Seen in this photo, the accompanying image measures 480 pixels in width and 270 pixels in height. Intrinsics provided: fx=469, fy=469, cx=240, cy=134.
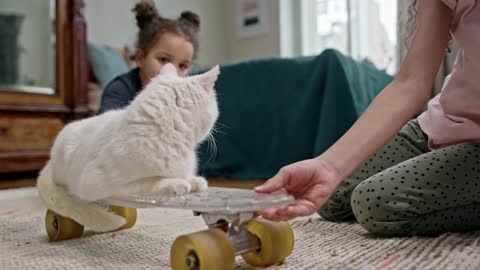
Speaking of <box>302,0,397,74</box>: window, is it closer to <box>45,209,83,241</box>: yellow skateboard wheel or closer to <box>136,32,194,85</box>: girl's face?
<box>136,32,194,85</box>: girl's face

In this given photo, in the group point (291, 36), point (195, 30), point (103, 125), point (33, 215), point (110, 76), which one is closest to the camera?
point (103, 125)

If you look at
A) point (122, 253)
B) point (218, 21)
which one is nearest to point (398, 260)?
point (122, 253)

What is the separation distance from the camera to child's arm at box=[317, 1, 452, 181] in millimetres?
700

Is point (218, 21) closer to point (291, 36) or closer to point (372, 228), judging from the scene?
point (291, 36)

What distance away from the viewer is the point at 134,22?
329cm

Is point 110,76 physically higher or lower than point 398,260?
higher

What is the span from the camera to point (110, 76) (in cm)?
265

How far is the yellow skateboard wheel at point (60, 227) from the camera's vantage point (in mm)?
897

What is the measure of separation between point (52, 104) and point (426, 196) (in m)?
1.95

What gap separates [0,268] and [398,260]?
597 mm

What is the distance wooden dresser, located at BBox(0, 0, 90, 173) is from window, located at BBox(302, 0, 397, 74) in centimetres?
151

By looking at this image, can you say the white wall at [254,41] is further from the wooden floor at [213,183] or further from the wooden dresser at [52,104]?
the wooden floor at [213,183]

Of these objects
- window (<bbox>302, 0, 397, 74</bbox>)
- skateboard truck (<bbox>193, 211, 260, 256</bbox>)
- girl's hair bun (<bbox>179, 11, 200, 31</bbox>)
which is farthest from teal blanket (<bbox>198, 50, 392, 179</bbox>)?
window (<bbox>302, 0, 397, 74</bbox>)

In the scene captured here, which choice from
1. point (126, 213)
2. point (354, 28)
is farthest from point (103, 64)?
point (126, 213)
